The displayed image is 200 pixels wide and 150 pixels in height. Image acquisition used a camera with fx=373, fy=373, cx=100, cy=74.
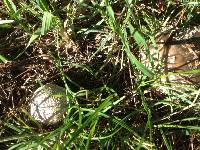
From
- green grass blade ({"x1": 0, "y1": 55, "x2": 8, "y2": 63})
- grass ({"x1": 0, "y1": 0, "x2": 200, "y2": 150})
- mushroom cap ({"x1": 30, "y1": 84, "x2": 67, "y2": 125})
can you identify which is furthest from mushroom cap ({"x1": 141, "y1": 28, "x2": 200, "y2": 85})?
green grass blade ({"x1": 0, "y1": 55, "x2": 8, "y2": 63})

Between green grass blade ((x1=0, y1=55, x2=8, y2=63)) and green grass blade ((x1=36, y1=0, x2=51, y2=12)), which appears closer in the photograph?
green grass blade ((x1=36, y1=0, x2=51, y2=12))

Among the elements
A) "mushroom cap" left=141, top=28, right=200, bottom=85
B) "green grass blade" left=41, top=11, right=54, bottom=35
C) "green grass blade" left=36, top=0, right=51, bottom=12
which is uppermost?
"green grass blade" left=36, top=0, right=51, bottom=12

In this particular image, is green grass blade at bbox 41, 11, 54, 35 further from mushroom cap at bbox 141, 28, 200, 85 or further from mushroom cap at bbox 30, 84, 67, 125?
mushroom cap at bbox 141, 28, 200, 85

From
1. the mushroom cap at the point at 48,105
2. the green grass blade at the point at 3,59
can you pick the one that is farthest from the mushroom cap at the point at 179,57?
the green grass blade at the point at 3,59

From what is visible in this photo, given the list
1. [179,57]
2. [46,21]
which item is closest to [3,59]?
[46,21]

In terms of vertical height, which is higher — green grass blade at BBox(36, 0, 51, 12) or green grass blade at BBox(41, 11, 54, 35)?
green grass blade at BBox(36, 0, 51, 12)

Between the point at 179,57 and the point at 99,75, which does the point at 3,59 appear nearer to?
the point at 99,75

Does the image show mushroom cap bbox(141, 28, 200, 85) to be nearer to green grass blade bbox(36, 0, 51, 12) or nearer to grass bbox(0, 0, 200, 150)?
grass bbox(0, 0, 200, 150)
